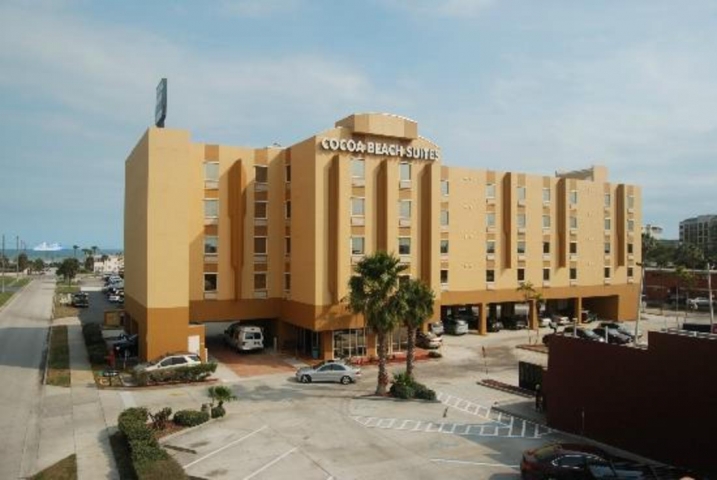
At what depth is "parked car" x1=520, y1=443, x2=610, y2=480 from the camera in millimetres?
22047

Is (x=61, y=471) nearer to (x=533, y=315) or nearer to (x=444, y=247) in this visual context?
(x=444, y=247)

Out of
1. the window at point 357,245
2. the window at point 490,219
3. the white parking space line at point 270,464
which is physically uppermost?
the window at point 490,219

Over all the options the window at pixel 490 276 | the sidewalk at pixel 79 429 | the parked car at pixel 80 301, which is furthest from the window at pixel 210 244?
the parked car at pixel 80 301

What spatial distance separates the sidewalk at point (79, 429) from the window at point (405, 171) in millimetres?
29676

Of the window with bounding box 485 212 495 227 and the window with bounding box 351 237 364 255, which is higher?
the window with bounding box 485 212 495 227

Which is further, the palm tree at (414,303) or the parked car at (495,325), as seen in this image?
the parked car at (495,325)

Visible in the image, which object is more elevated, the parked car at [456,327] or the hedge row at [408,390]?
the parked car at [456,327]

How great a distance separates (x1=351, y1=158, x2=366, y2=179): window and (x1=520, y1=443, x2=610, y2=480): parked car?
31974mm

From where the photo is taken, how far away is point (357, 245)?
2010 inches

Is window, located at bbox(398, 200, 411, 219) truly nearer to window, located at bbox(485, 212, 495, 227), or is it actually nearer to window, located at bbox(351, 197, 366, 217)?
window, located at bbox(351, 197, 366, 217)

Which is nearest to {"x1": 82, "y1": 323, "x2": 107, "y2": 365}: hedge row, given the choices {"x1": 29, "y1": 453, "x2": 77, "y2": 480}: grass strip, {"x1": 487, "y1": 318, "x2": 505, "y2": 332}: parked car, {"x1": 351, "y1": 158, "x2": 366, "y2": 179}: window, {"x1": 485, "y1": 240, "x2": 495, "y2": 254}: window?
→ {"x1": 29, "y1": 453, "x2": 77, "y2": 480}: grass strip

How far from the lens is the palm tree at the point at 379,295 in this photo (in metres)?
37.6

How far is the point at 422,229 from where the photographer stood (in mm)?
54875

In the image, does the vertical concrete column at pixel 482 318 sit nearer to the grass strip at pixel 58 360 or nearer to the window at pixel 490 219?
the window at pixel 490 219
